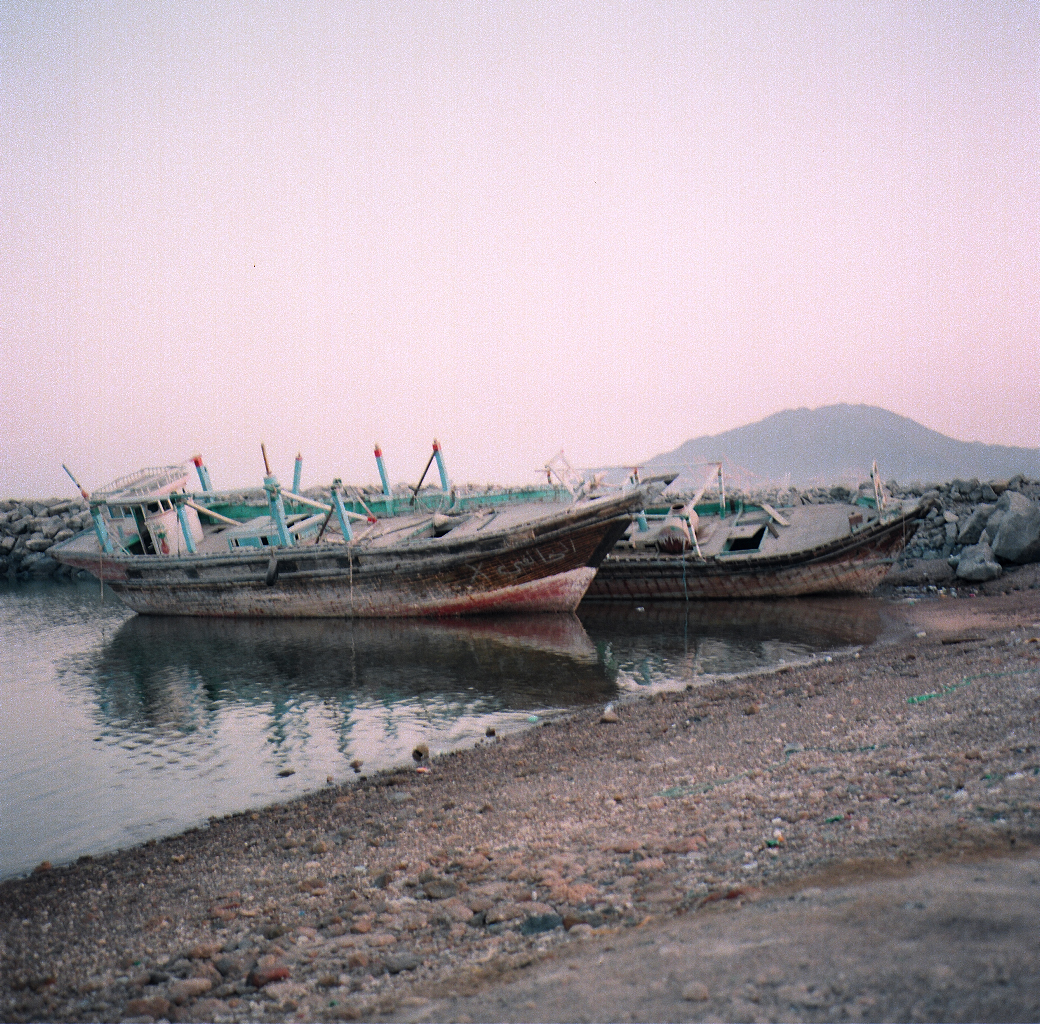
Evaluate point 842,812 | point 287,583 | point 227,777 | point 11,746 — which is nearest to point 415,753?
point 227,777

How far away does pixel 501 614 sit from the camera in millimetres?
25156

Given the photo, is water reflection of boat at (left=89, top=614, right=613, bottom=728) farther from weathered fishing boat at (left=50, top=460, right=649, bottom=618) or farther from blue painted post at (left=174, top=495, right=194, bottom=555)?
blue painted post at (left=174, top=495, right=194, bottom=555)

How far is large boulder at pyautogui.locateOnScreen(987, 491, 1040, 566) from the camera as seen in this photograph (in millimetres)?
24078

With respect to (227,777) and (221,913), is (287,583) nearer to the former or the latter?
(227,777)

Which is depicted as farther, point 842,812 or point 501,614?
point 501,614

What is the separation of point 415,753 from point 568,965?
7.36m

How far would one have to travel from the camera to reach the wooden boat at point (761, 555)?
955 inches

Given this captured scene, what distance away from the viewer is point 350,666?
18.7 meters

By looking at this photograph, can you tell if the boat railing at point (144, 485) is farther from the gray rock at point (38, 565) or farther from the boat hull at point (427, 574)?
the gray rock at point (38, 565)

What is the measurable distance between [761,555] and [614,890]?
69.2 feet

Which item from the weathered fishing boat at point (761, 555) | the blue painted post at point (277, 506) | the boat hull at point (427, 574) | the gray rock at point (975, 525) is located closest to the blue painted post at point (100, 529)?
the boat hull at point (427, 574)

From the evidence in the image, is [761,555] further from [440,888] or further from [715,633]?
[440,888]

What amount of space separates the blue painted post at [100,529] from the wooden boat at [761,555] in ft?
63.8

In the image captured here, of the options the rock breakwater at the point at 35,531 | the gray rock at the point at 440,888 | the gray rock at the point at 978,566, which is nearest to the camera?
the gray rock at the point at 440,888
